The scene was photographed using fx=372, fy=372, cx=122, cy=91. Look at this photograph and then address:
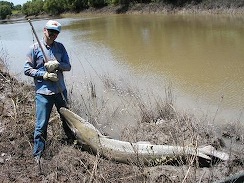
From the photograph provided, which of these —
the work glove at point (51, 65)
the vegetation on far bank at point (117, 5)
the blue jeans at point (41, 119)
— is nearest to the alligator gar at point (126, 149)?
the blue jeans at point (41, 119)

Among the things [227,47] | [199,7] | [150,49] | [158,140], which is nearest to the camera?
[158,140]

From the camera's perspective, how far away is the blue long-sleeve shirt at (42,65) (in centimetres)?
502

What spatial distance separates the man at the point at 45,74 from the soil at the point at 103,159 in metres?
0.29

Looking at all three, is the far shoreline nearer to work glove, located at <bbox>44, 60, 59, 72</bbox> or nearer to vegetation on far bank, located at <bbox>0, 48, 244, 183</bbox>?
vegetation on far bank, located at <bbox>0, 48, 244, 183</bbox>

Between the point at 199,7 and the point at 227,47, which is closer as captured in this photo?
the point at 227,47

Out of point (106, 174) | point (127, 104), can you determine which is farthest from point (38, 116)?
point (127, 104)

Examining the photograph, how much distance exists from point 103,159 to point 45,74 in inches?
55.2

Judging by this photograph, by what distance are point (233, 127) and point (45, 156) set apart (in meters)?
3.14

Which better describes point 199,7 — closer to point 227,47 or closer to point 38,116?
point 227,47

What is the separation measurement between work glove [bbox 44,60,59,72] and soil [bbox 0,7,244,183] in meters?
1.23

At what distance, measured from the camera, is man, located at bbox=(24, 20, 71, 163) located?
4.98m

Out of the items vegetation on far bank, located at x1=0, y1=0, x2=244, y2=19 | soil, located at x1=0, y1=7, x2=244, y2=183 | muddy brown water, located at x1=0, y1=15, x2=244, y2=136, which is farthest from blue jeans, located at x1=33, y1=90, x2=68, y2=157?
vegetation on far bank, located at x1=0, y1=0, x2=244, y2=19

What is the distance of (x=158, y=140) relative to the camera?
18.9 feet

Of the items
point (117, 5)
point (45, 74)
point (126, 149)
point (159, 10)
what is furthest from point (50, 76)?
point (117, 5)
